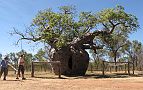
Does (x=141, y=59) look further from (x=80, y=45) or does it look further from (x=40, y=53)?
(x=80, y=45)

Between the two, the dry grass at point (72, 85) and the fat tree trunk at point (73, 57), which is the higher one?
the fat tree trunk at point (73, 57)

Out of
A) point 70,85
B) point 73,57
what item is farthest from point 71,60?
point 70,85

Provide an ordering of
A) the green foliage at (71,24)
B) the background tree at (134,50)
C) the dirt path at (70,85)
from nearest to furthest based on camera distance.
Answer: the dirt path at (70,85) → the green foliage at (71,24) → the background tree at (134,50)

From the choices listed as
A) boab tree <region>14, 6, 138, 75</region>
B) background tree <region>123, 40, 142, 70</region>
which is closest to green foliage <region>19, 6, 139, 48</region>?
boab tree <region>14, 6, 138, 75</region>

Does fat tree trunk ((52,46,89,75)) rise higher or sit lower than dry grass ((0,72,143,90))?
higher

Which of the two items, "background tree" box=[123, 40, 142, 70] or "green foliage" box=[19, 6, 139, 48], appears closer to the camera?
"green foliage" box=[19, 6, 139, 48]

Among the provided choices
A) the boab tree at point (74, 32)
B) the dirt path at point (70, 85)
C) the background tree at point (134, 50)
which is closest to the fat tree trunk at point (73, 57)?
the boab tree at point (74, 32)

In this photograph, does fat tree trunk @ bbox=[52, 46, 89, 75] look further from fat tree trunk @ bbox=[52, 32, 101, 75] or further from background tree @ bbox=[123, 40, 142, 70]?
background tree @ bbox=[123, 40, 142, 70]

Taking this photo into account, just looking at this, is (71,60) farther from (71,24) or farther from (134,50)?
(134,50)

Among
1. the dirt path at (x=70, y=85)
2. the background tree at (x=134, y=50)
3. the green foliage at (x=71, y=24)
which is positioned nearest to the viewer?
the dirt path at (x=70, y=85)

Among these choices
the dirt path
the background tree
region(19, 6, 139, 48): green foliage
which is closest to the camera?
the dirt path

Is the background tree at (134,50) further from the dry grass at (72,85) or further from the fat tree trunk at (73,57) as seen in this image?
the dry grass at (72,85)

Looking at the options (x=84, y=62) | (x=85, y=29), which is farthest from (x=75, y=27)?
(x=84, y=62)

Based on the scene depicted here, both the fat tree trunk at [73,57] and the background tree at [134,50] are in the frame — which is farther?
Result: the background tree at [134,50]
